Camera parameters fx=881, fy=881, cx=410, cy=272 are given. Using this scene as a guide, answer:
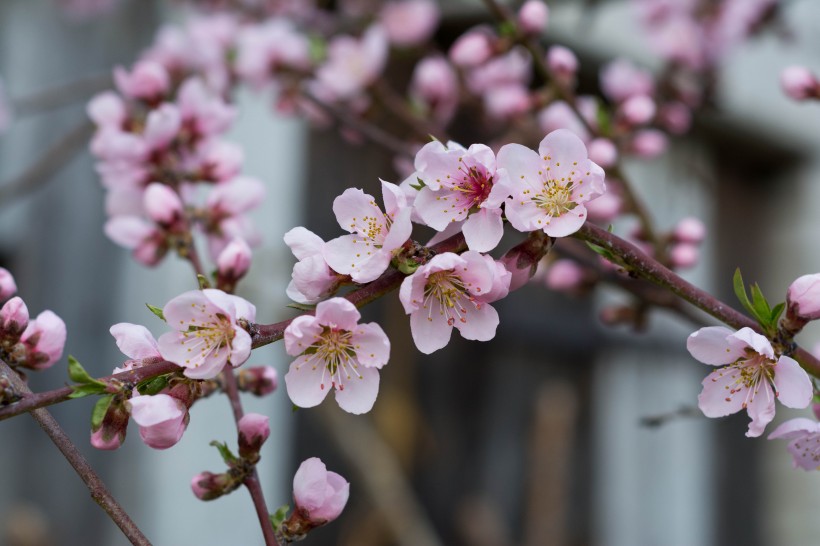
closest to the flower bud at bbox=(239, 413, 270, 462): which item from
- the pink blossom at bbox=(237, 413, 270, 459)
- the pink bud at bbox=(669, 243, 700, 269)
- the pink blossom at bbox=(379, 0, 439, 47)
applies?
the pink blossom at bbox=(237, 413, 270, 459)

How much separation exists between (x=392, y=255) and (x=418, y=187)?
0.08 metres

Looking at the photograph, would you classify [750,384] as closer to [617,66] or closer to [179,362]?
Answer: [179,362]

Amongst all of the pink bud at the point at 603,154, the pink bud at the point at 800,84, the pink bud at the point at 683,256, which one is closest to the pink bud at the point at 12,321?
the pink bud at the point at 603,154

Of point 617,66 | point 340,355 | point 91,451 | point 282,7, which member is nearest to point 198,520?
point 91,451

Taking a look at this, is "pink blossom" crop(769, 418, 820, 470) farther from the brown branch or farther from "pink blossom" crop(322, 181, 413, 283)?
the brown branch

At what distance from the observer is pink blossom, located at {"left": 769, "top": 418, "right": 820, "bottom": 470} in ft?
2.52

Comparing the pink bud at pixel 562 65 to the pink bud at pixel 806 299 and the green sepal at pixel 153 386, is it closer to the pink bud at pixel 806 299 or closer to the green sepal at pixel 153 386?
the pink bud at pixel 806 299

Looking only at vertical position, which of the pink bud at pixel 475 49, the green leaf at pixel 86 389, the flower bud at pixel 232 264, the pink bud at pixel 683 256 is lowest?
the green leaf at pixel 86 389

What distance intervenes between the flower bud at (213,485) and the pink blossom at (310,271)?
0.24m

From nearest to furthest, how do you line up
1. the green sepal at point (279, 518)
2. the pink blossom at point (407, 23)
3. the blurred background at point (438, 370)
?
the green sepal at point (279, 518) → the pink blossom at point (407, 23) → the blurred background at point (438, 370)

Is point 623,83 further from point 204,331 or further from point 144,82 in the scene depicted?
point 204,331

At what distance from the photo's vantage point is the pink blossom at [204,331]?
2.26 ft

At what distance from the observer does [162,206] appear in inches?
46.6

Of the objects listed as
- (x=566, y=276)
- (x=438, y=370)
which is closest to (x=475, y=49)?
(x=566, y=276)
